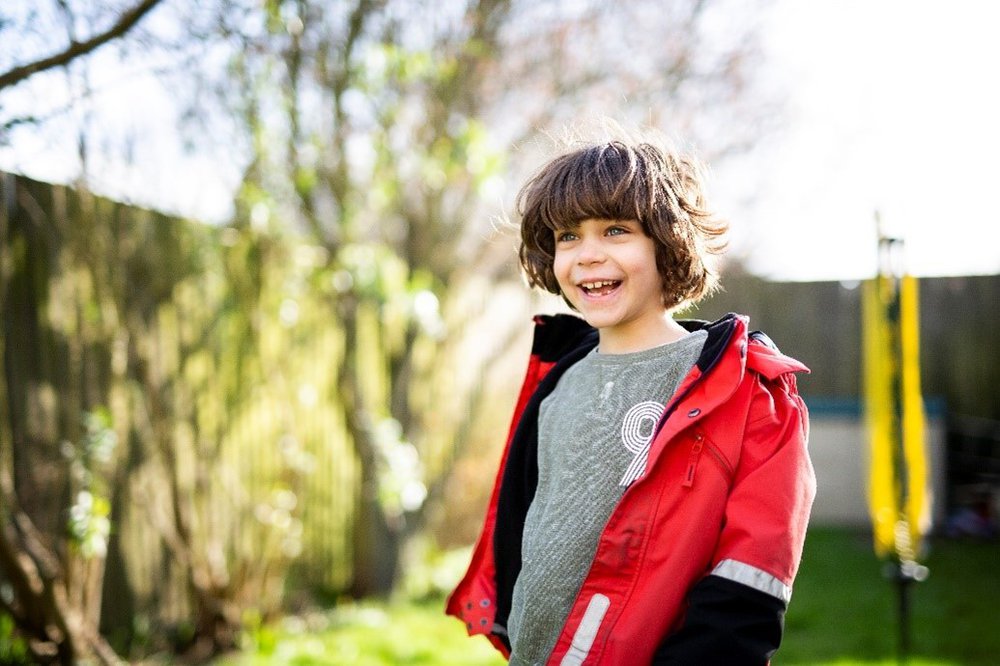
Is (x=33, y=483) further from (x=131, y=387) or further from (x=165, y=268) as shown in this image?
(x=165, y=268)

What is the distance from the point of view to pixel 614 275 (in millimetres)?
1688

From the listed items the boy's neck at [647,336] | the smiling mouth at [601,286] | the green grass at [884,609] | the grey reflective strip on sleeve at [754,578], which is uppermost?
the smiling mouth at [601,286]

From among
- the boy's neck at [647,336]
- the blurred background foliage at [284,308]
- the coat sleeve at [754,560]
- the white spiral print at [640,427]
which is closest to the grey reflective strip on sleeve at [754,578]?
the coat sleeve at [754,560]

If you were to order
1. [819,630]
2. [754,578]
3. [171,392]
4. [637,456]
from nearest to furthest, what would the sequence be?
[754,578] < [637,456] < [171,392] < [819,630]

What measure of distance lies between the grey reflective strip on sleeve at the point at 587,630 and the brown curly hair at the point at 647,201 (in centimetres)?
59

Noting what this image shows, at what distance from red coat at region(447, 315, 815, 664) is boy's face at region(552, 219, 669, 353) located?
16 centimetres

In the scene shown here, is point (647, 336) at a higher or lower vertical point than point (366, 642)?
higher

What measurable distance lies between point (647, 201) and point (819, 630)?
11.8 ft

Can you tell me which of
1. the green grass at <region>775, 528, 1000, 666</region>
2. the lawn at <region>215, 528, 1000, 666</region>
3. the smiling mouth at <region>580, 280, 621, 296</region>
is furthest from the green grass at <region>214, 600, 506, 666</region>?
the smiling mouth at <region>580, 280, 621, 296</region>

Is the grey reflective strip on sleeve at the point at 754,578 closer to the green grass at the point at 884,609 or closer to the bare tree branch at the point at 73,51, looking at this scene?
the bare tree branch at the point at 73,51

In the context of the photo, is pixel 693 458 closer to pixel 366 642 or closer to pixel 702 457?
pixel 702 457

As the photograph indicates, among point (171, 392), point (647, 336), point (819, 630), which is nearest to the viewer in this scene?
point (647, 336)

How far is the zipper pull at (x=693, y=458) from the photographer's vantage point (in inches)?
58.1

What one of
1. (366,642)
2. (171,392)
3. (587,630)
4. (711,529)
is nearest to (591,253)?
(711,529)
